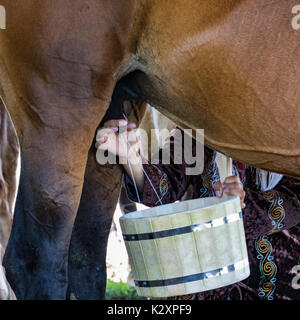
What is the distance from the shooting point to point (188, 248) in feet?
6.36

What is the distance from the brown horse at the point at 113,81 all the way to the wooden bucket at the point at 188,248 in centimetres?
24

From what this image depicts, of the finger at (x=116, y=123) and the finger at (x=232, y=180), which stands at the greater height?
the finger at (x=116, y=123)

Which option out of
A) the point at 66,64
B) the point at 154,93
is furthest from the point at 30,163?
the point at 154,93

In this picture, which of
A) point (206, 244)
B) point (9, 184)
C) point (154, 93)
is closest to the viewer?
point (206, 244)

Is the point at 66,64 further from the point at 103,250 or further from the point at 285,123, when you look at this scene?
the point at 103,250

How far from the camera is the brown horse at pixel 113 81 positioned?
6.48 ft

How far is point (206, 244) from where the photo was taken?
6.40ft

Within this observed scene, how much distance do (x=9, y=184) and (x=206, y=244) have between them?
5.27 feet

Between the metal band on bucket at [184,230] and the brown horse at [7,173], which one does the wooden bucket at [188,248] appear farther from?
the brown horse at [7,173]

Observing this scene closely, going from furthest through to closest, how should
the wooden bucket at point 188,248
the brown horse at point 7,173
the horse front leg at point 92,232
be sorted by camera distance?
the brown horse at point 7,173 → the horse front leg at point 92,232 → the wooden bucket at point 188,248

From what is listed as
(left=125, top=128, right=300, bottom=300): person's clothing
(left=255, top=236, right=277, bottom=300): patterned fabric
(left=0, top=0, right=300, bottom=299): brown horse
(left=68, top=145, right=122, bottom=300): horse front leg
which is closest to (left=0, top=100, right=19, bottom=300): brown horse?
(left=68, top=145, right=122, bottom=300): horse front leg

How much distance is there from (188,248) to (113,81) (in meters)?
0.56

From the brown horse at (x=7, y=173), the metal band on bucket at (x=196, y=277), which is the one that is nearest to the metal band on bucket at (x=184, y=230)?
the metal band on bucket at (x=196, y=277)

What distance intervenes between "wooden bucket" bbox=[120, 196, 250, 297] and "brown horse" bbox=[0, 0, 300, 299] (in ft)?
0.80
